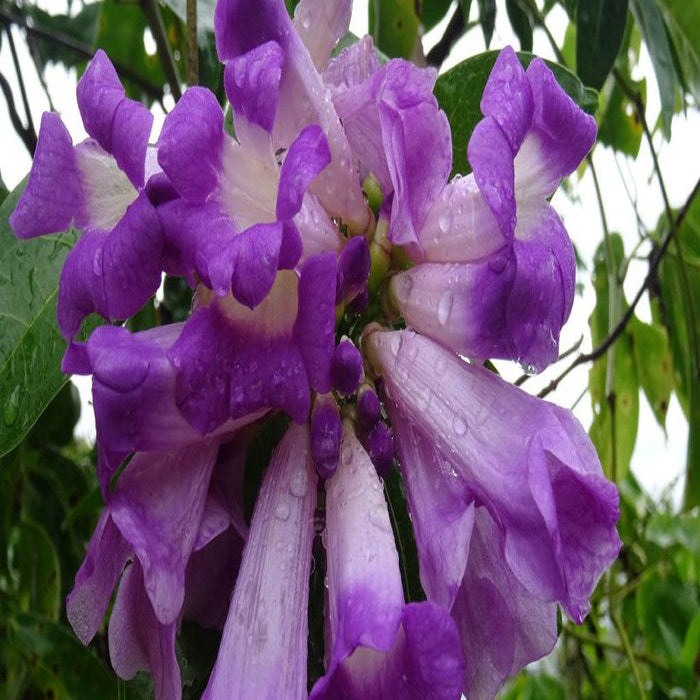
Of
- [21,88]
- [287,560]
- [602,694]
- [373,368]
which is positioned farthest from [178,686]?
[602,694]

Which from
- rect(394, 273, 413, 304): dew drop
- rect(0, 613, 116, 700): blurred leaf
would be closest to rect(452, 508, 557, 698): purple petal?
rect(394, 273, 413, 304): dew drop

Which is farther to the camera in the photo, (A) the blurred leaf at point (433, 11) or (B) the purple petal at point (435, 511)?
(A) the blurred leaf at point (433, 11)

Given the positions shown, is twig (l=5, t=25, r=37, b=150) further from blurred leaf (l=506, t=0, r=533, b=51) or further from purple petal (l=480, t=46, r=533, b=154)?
purple petal (l=480, t=46, r=533, b=154)

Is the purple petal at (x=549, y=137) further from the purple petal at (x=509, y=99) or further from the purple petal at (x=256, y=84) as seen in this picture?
the purple petal at (x=256, y=84)

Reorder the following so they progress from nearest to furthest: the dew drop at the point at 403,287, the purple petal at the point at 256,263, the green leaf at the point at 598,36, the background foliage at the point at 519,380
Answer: the purple petal at the point at 256,263
the dew drop at the point at 403,287
the background foliage at the point at 519,380
the green leaf at the point at 598,36

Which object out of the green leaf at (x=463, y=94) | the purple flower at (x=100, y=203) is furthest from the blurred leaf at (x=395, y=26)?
the purple flower at (x=100, y=203)

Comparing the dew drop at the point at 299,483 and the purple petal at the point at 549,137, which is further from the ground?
the purple petal at the point at 549,137

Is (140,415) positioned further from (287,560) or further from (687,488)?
(687,488)
